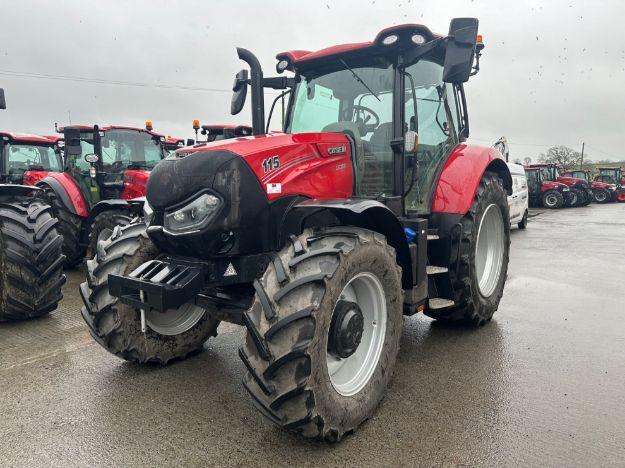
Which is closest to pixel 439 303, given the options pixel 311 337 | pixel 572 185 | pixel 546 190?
pixel 311 337

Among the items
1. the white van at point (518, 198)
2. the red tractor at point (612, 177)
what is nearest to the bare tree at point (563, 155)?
the red tractor at point (612, 177)

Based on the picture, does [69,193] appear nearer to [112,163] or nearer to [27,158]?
[112,163]

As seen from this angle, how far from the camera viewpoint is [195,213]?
2693mm

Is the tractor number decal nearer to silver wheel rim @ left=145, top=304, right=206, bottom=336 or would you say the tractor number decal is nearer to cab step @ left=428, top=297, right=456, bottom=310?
silver wheel rim @ left=145, top=304, right=206, bottom=336

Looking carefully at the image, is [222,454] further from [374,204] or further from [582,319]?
[582,319]

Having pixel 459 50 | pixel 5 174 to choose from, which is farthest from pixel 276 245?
pixel 5 174

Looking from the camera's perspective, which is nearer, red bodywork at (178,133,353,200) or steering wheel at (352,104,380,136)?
red bodywork at (178,133,353,200)

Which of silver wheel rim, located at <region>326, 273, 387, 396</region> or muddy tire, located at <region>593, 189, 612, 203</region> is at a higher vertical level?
silver wheel rim, located at <region>326, 273, 387, 396</region>

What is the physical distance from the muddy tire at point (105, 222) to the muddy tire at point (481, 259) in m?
4.26

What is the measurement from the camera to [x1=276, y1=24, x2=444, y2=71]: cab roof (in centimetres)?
333

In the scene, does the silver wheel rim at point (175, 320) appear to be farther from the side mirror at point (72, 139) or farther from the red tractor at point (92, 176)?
the side mirror at point (72, 139)

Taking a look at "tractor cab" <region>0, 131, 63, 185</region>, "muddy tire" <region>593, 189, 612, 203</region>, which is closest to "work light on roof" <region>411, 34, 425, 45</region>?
"tractor cab" <region>0, 131, 63, 185</region>

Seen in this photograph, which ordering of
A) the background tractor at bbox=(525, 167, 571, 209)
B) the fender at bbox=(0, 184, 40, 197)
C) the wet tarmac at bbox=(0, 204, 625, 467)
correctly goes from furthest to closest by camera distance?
the background tractor at bbox=(525, 167, 571, 209), the fender at bbox=(0, 184, 40, 197), the wet tarmac at bbox=(0, 204, 625, 467)

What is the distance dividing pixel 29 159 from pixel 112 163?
9.59ft
